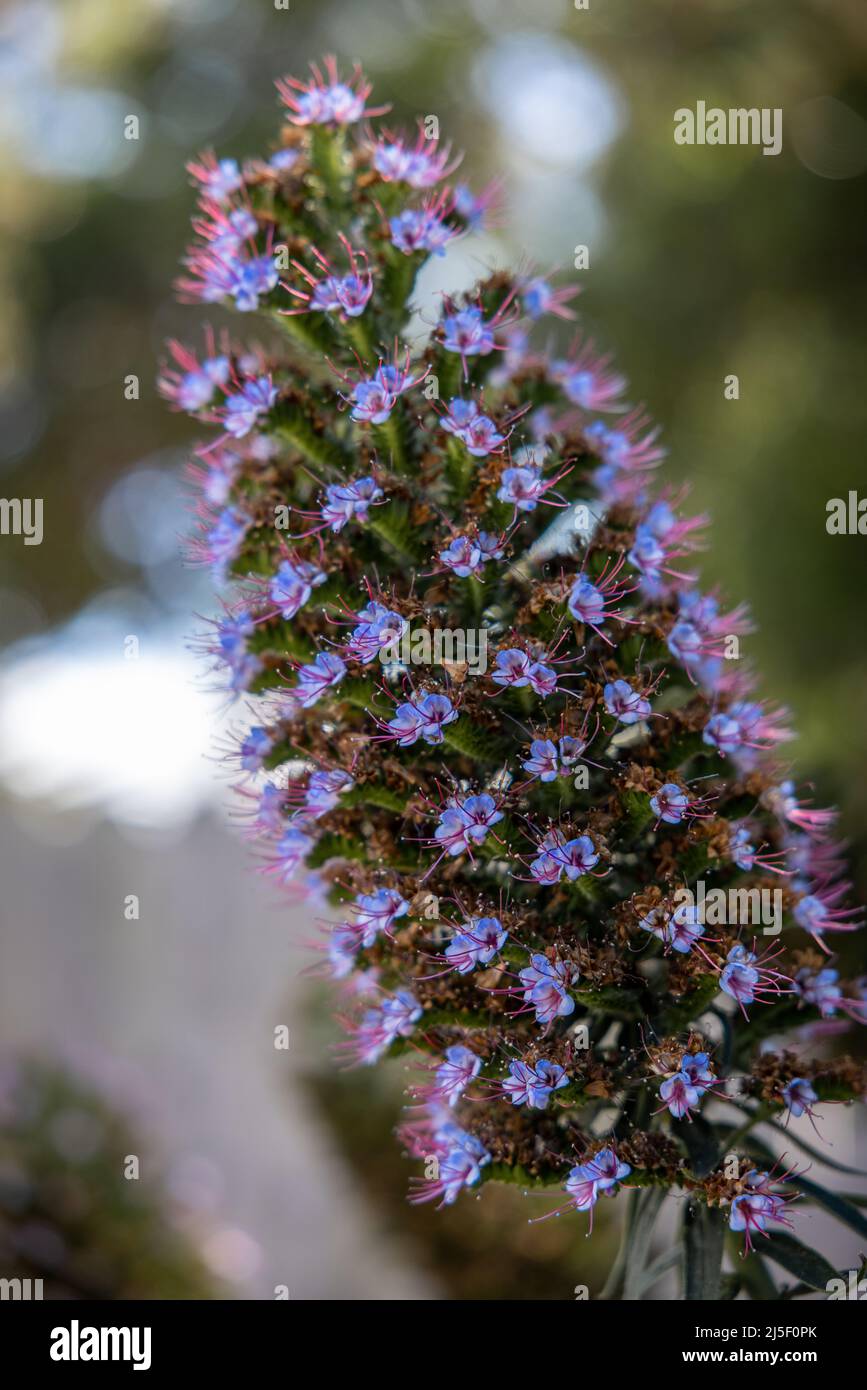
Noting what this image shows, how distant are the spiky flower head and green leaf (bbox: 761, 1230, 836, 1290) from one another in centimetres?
7

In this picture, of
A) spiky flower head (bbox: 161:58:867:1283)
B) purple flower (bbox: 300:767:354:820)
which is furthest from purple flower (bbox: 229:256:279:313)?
purple flower (bbox: 300:767:354:820)

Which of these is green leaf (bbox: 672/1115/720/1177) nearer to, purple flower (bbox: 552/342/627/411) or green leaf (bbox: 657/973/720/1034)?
green leaf (bbox: 657/973/720/1034)

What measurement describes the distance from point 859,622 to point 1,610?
21.8ft

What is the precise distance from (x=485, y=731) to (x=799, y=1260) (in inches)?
36.1

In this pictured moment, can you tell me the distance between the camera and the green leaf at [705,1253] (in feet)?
5.58

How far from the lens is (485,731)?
1.65 m

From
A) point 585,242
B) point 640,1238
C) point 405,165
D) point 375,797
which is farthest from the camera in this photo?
point 585,242

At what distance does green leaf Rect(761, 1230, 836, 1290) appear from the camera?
1641mm

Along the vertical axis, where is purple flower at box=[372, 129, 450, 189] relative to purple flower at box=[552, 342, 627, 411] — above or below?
above

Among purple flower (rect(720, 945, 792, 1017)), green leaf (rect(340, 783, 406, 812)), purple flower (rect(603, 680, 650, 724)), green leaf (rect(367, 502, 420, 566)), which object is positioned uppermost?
green leaf (rect(367, 502, 420, 566))

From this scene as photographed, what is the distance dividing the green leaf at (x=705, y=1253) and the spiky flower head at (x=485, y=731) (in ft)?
0.27

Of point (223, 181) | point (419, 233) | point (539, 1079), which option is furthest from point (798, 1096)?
point (223, 181)

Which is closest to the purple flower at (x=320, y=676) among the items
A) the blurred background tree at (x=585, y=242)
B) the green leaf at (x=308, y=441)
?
the green leaf at (x=308, y=441)

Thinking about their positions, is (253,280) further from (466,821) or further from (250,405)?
(466,821)
